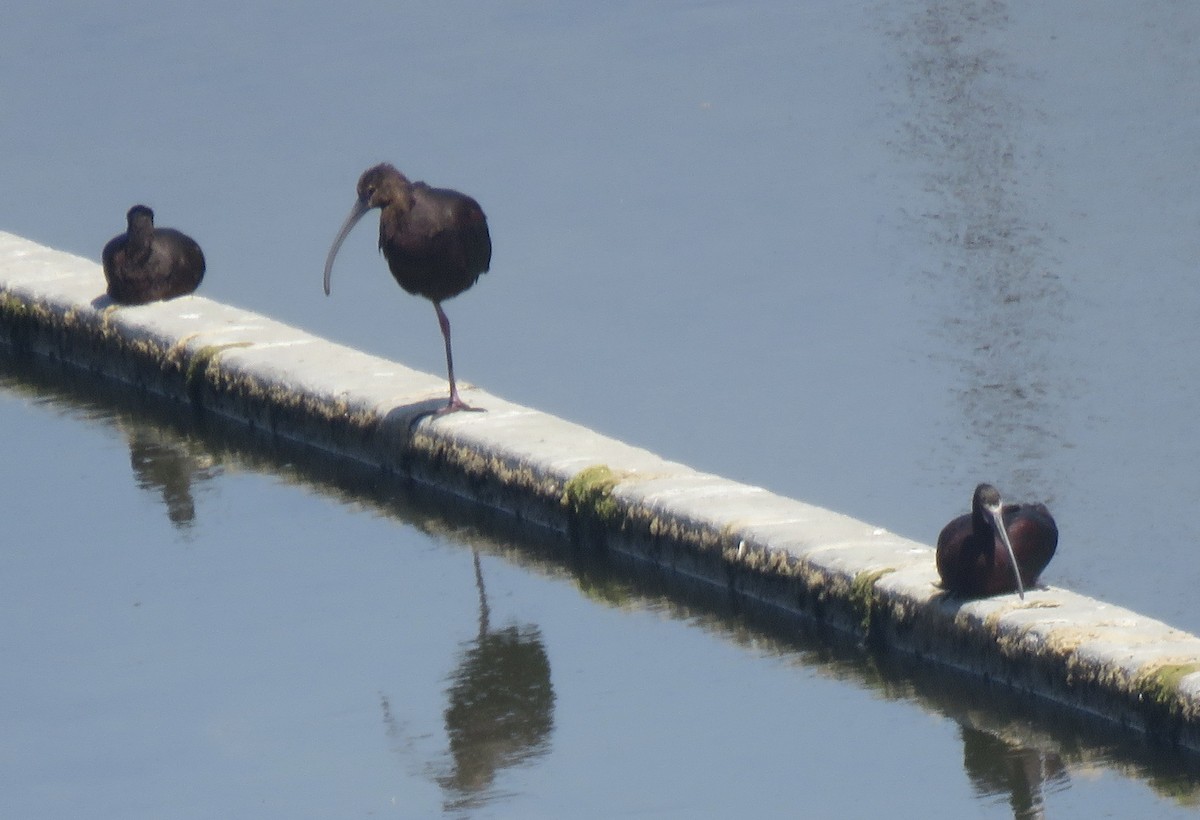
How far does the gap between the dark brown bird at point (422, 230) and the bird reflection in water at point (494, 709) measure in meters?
1.80

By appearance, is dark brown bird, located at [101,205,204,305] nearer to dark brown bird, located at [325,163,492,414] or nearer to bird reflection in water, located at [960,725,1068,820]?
dark brown bird, located at [325,163,492,414]

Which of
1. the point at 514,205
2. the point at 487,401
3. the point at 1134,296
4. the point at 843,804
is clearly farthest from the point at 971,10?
the point at 843,804

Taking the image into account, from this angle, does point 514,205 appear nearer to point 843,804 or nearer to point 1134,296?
point 1134,296

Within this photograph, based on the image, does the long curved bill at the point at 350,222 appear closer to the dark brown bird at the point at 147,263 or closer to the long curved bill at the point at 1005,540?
the dark brown bird at the point at 147,263

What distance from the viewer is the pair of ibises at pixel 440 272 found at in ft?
24.0

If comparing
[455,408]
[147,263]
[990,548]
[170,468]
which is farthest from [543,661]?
[147,263]

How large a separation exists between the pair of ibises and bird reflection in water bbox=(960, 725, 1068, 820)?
585 millimetres

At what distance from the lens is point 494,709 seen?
7328 millimetres

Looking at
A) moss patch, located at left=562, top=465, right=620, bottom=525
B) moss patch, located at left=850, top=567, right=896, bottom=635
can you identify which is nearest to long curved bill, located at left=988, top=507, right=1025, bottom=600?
moss patch, located at left=850, top=567, right=896, bottom=635

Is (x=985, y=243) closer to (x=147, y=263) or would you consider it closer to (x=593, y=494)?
(x=147, y=263)

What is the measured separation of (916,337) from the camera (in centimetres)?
1110

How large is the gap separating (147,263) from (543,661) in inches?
162

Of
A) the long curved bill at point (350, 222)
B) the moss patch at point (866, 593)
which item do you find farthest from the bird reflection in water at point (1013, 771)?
the long curved bill at point (350, 222)

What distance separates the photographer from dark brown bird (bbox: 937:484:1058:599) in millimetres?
7281
